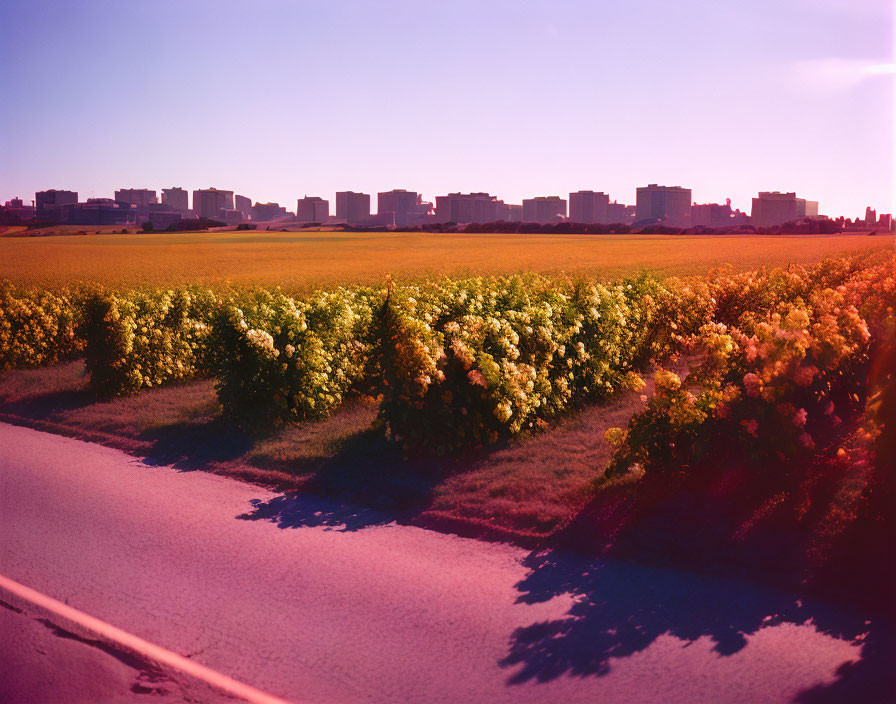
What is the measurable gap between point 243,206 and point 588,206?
95.0 ft

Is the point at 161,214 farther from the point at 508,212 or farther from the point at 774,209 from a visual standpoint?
the point at 774,209

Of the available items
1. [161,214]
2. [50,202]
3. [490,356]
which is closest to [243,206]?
[161,214]

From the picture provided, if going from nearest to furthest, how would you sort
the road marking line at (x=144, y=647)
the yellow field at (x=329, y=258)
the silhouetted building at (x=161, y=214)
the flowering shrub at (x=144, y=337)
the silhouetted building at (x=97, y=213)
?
1. the road marking line at (x=144, y=647)
2. the flowering shrub at (x=144, y=337)
3. the yellow field at (x=329, y=258)
4. the silhouetted building at (x=97, y=213)
5. the silhouetted building at (x=161, y=214)

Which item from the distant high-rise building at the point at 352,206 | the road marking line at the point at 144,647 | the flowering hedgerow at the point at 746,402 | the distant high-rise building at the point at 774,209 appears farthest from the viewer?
the distant high-rise building at the point at 352,206

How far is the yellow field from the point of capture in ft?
68.8

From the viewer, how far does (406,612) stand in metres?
5.09

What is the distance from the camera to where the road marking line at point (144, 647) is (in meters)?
4.20

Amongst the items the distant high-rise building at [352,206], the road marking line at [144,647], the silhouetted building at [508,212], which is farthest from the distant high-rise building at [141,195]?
the road marking line at [144,647]

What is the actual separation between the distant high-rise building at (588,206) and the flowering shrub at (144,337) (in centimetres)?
4940

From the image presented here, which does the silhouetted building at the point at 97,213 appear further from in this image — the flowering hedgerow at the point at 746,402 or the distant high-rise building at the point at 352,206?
the flowering hedgerow at the point at 746,402

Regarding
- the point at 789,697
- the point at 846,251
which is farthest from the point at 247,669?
the point at 846,251

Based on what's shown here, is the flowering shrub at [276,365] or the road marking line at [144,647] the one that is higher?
the flowering shrub at [276,365]

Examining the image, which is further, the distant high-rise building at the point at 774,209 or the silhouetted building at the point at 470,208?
the silhouetted building at the point at 470,208

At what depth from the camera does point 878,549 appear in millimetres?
5285
